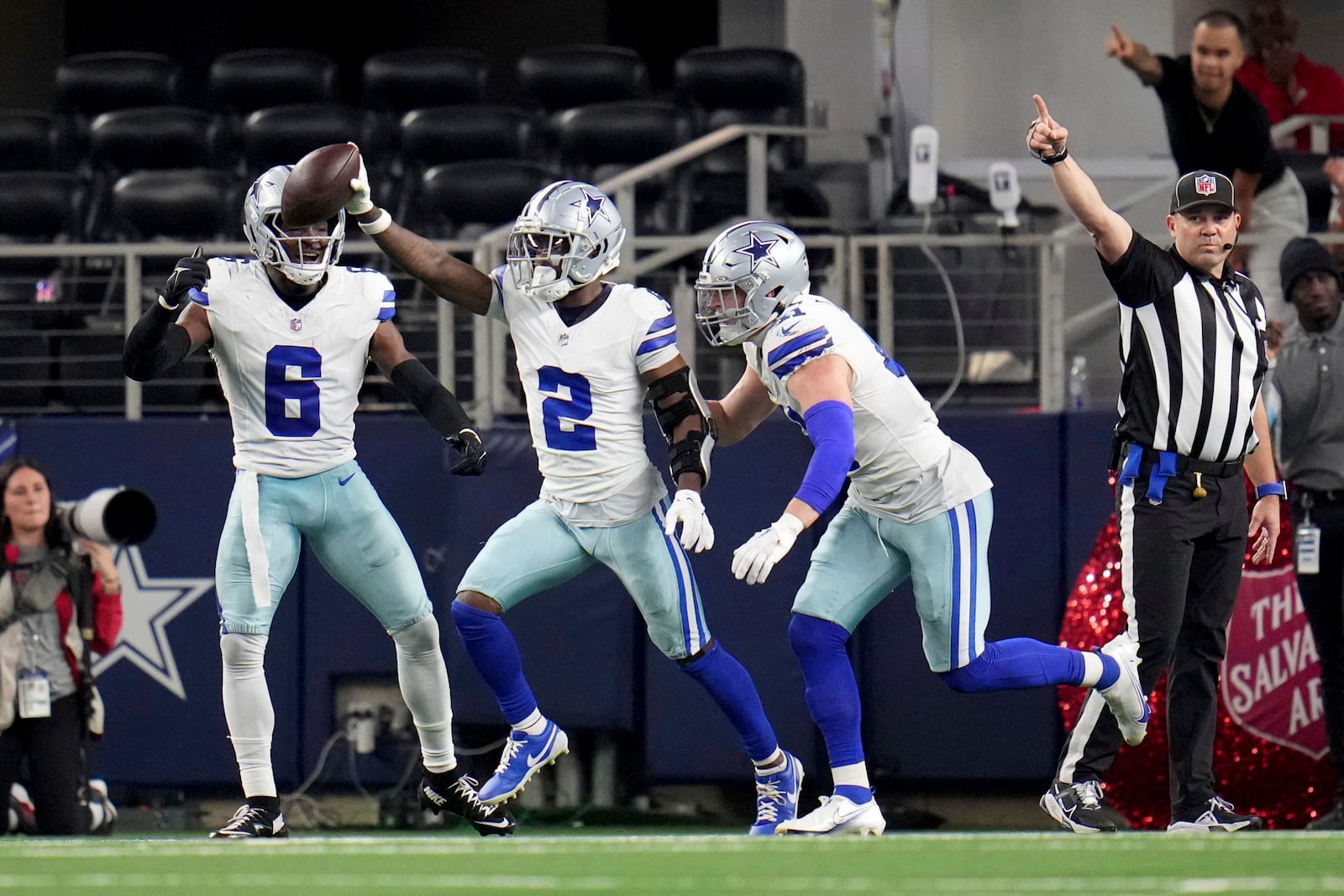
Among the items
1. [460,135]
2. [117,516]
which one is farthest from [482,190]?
[117,516]

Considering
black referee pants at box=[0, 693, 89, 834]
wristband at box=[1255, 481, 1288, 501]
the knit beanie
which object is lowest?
black referee pants at box=[0, 693, 89, 834]

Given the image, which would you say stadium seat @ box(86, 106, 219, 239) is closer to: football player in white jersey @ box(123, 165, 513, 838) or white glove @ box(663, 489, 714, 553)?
football player in white jersey @ box(123, 165, 513, 838)

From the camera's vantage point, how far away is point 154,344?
5.35m

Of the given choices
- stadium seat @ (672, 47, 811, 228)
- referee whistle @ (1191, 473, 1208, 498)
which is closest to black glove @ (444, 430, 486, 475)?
referee whistle @ (1191, 473, 1208, 498)

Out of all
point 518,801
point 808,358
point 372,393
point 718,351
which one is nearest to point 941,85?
point 718,351

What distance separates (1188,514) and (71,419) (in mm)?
4536

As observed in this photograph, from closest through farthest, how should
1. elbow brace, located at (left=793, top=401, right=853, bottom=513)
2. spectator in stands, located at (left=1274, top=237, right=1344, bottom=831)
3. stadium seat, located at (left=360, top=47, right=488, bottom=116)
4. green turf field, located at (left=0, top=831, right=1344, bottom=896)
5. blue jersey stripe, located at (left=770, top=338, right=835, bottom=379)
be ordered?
green turf field, located at (left=0, top=831, right=1344, bottom=896) → elbow brace, located at (left=793, top=401, right=853, bottom=513) → blue jersey stripe, located at (left=770, top=338, right=835, bottom=379) → spectator in stands, located at (left=1274, top=237, right=1344, bottom=831) → stadium seat, located at (left=360, top=47, right=488, bottom=116)

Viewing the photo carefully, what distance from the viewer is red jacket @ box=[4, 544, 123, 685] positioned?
22.7 feet

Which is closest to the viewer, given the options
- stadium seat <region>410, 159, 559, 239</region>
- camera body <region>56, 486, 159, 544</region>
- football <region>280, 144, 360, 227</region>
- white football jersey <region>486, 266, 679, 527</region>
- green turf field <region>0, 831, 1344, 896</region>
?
green turf field <region>0, 831, 1344, 896</region>

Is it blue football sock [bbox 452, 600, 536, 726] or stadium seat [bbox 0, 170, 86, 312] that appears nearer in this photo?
blue football sock [bbox 452, 600, 536, 726]

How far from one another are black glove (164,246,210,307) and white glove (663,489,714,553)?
1.42 m

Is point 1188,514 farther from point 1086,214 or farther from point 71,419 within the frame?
point 71,419

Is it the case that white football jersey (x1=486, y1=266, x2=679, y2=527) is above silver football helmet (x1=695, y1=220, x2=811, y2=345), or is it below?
below

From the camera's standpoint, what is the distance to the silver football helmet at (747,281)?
5.33 m
